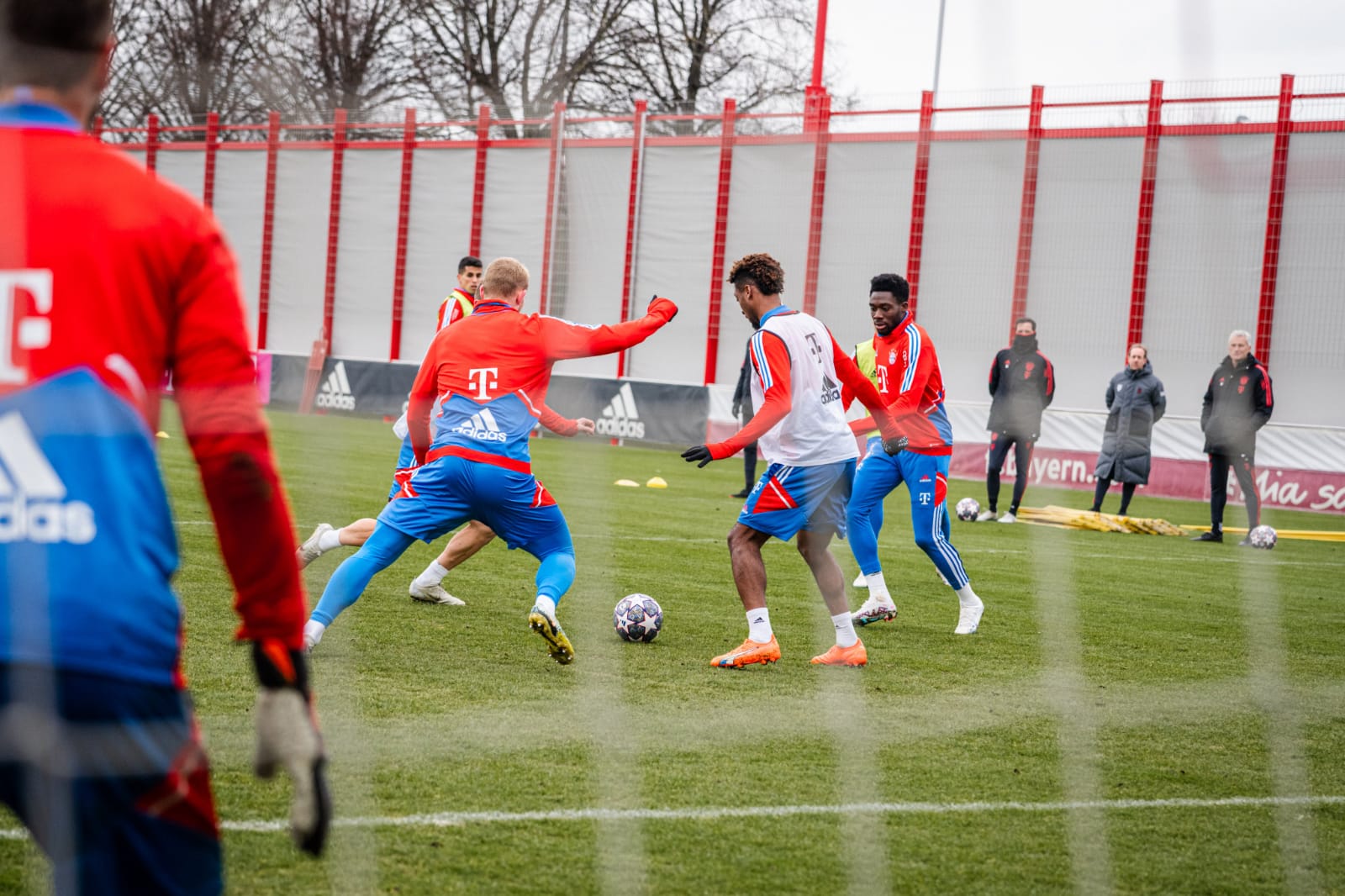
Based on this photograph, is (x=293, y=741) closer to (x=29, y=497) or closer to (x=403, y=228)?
(x=29, y=497)

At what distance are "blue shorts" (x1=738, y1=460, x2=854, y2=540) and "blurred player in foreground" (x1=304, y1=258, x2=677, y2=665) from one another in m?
0.90

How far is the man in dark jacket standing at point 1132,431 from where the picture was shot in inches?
603

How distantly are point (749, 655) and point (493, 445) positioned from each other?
153 centimetres

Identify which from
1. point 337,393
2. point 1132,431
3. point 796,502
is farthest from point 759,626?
point 337,393

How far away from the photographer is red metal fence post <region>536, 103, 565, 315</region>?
93.4ft

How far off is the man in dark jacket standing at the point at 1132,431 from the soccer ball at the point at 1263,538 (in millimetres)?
1706

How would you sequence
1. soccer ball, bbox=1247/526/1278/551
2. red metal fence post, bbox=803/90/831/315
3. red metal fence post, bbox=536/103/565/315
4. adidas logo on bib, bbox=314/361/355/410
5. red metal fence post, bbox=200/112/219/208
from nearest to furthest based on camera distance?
1. soccer ball, bbox=1247/526/1278/551
2. red metal fence post, bbox=803/90/831/315
3. red metal fence post, bbox=536/103/565/315
4. adidas logo on bib, bbox=314/361/355/410
5. red metal fence post, bbox=200/112/219/208

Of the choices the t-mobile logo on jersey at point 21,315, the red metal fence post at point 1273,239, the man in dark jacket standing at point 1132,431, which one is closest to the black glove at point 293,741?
the t-mobile logo on jersey at point 21,315

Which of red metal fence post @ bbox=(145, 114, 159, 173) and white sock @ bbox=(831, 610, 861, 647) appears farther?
red metal fence post @ bbox=(145, 114, 159, 173)

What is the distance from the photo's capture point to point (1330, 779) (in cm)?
504

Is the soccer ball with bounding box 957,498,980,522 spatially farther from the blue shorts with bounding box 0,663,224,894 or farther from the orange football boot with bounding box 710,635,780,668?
the blue shorts with bounding box 0,663,224,894

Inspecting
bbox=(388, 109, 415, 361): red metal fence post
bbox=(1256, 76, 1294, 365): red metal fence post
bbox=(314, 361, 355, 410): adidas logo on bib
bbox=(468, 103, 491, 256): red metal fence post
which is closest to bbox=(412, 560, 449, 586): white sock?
bbox=(1256, 76, 1294, 365): red metal fence post

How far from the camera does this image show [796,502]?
21.7 feet

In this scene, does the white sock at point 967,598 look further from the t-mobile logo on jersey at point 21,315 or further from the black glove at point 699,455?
the t-mobile logo on jersey at point 21,315
